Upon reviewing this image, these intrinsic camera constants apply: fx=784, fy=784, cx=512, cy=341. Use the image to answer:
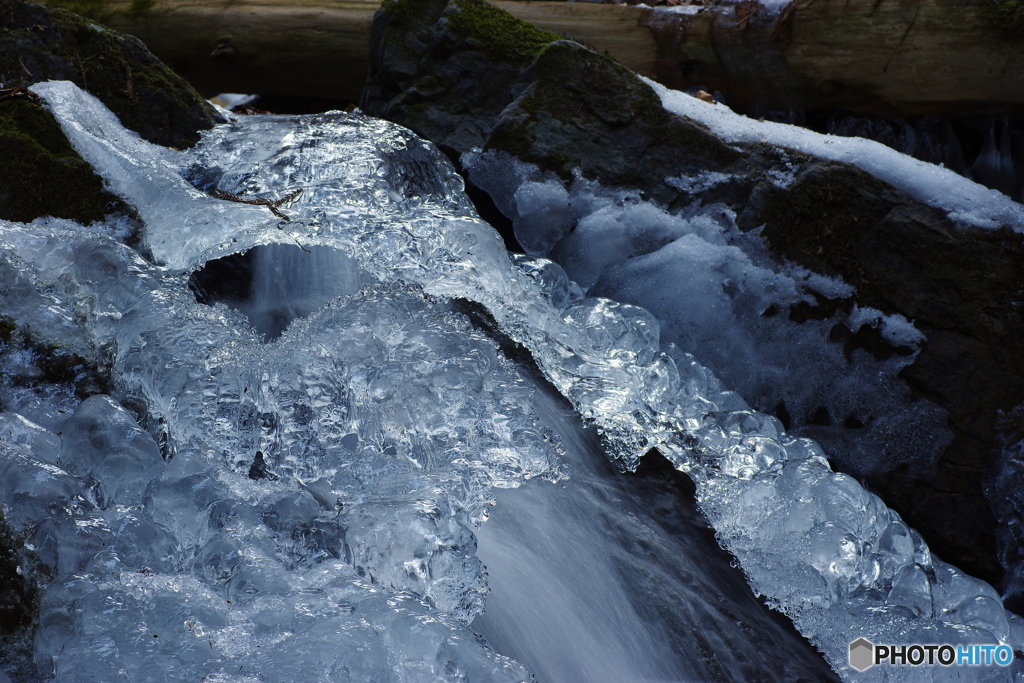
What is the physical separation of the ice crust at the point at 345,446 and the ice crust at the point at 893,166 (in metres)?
1.09

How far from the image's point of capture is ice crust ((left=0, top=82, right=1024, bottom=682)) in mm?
1861

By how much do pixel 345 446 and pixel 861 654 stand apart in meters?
1.71

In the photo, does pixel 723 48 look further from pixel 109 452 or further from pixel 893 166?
pixel 109 452

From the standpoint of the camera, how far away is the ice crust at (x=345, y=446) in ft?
6.11

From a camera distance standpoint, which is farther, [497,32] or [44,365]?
[497,32]

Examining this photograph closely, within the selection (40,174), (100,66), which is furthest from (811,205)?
(100,66)

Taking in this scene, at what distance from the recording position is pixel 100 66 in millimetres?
3668

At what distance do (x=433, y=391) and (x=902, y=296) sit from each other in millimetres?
2018

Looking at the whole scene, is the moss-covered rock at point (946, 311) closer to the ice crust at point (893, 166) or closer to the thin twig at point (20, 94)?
the ice crust at point (893, 166)

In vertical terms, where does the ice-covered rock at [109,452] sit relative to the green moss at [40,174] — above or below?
below

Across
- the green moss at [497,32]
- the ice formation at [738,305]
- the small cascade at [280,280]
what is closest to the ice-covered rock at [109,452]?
the small cascade at [280,280]

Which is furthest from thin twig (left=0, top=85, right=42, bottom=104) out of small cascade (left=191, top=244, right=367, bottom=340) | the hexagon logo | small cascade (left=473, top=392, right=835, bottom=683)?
the hexagon logo

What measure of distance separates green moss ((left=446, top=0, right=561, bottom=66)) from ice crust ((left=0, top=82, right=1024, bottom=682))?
731 millimetres

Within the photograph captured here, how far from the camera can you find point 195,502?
6.99 ft
